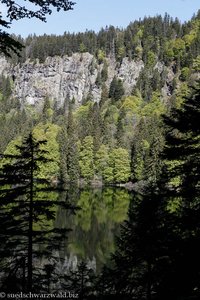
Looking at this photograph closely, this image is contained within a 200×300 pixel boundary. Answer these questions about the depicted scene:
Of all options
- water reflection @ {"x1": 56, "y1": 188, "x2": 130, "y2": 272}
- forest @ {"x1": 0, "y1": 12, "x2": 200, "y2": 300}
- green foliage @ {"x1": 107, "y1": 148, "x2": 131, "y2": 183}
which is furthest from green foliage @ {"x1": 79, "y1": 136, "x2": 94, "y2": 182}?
water reflection @ {"x1": 56, "y1": 188, "x2": 130, "y2": 272}

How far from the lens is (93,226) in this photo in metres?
56.9

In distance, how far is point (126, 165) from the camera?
114 m

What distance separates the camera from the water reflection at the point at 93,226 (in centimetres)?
4100

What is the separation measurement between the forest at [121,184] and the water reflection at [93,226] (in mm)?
2126

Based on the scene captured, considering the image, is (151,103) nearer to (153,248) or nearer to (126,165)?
(126,165)

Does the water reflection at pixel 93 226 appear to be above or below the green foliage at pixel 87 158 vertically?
below

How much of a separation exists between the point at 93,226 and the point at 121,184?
2325 inches


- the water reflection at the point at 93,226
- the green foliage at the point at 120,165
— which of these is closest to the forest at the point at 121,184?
the green foliage at the point at 120,165

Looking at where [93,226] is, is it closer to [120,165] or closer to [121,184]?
[120,165]

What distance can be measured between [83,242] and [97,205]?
27.7 m

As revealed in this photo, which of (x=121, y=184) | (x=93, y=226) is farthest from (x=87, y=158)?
(x=93, y=226)

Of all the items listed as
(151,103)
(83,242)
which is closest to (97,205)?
(83,242)

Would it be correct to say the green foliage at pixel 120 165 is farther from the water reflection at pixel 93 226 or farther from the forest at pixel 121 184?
the water reflection at pixel 93 226

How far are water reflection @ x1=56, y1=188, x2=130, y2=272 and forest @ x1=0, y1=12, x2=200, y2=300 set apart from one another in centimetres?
213
